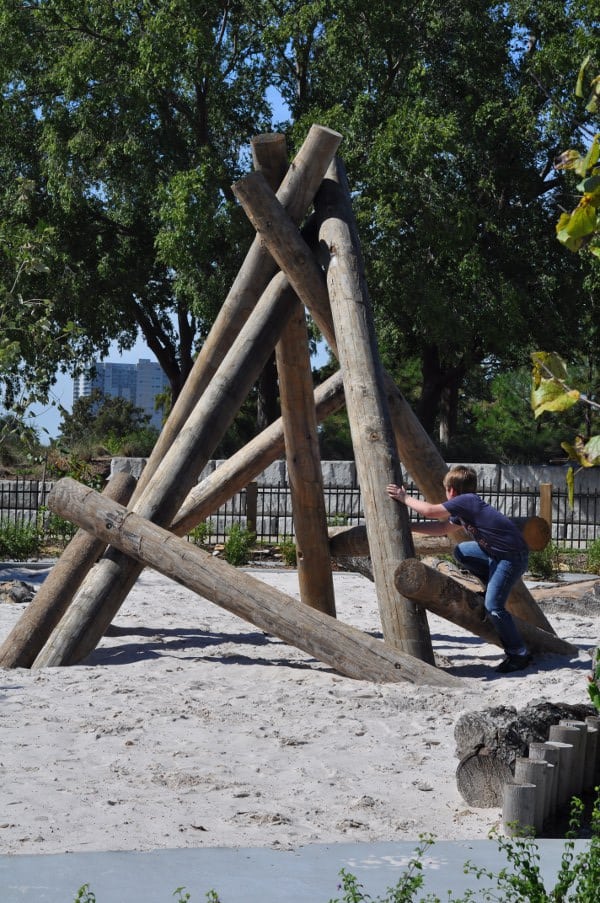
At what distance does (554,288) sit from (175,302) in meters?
9.03

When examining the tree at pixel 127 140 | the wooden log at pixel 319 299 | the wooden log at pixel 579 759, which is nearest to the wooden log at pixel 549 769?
the wooden log at pixel 579 759

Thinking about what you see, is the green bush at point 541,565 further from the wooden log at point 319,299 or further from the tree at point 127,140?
the tree at point 127,140

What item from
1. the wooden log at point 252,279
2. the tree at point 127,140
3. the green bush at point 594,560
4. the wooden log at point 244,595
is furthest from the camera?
the tree at point 127,140

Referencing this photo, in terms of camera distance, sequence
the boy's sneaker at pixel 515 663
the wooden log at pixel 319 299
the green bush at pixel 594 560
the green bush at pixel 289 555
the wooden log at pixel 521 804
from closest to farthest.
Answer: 1. the wooden log at pixel 521 804
2. the boy's sneaker at pixel 515 663
3. the wooden log at pixel 319 299
4. the green bush at pixel 289 555
5. the green bush at pixel 594 560

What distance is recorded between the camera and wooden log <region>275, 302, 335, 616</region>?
7246 mm

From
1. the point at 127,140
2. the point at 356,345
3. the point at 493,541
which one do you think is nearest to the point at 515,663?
the point at 493,541

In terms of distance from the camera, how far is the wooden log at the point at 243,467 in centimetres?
734


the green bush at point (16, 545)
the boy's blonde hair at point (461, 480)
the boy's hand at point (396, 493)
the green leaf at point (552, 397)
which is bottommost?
the green bush at point (16, 545)

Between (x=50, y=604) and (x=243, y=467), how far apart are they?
5.56 feet

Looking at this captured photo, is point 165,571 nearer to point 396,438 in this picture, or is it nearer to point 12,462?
point 396,438

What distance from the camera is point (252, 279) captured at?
7113 millimetres

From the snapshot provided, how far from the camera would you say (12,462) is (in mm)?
23562

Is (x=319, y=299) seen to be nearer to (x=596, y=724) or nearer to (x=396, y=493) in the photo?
(x=396, y=493)

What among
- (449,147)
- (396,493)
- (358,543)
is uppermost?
(449,147)
